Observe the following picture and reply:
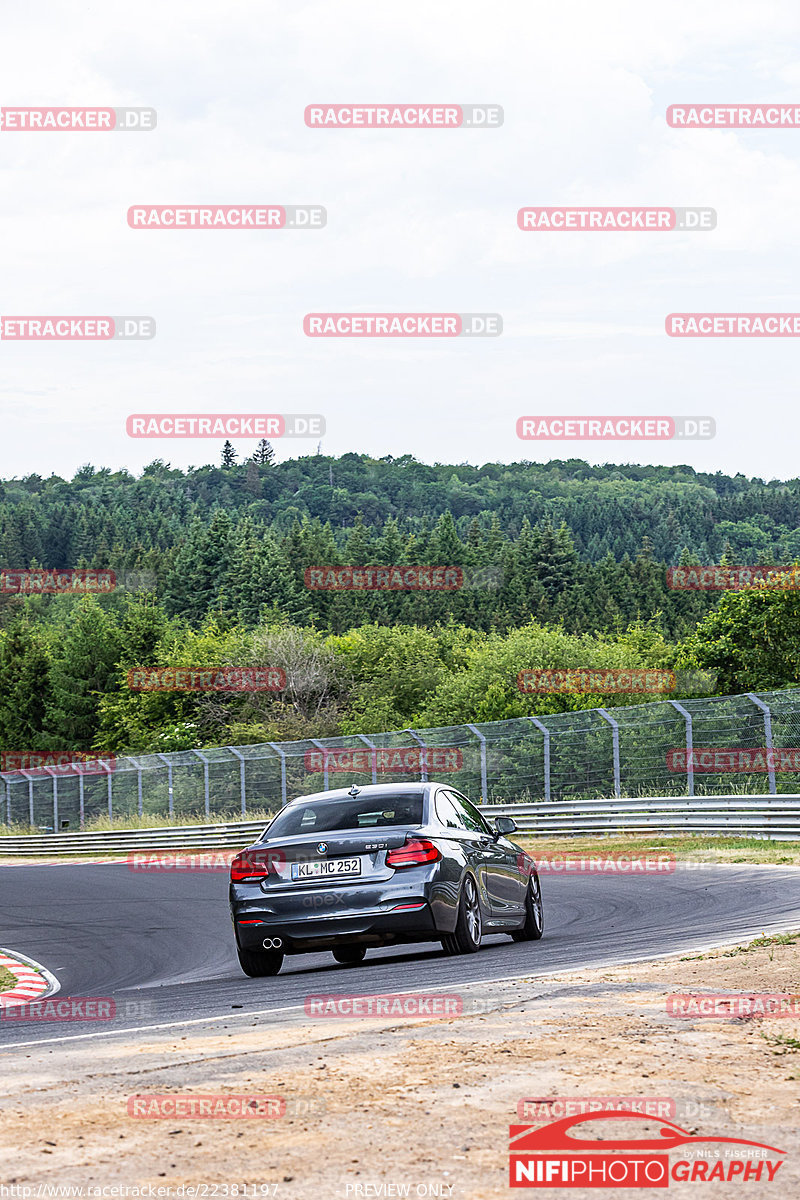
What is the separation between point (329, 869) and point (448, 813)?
1341 mm

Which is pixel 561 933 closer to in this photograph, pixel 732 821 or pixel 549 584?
pixel 732 821

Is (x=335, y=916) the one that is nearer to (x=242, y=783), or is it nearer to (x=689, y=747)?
→ (x=689, y=747)

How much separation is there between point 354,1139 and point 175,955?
979cm

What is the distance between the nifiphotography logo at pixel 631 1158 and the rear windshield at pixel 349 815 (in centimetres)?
615

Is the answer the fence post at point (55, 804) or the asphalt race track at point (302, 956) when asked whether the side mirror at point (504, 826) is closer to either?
the asphalt race track at point (302, 956)

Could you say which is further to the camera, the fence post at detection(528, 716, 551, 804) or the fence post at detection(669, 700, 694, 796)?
the fence post at detection(528, 716, 551, 804)

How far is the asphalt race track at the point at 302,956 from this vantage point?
31.7ft

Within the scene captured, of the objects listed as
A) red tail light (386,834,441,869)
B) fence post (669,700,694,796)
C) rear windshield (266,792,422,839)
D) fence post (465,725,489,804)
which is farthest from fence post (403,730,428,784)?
red tail light (386,834,441,869)

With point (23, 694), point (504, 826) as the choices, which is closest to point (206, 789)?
point (504, 826)

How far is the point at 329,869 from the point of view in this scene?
35.2 ft

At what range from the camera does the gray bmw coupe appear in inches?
416

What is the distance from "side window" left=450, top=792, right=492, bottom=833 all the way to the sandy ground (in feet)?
12.6

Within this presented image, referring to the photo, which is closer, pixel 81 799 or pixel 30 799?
pixel 81 799

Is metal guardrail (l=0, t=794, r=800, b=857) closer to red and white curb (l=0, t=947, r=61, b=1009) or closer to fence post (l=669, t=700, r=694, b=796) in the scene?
fence post (l=669, t=700, r=694, b=796)
